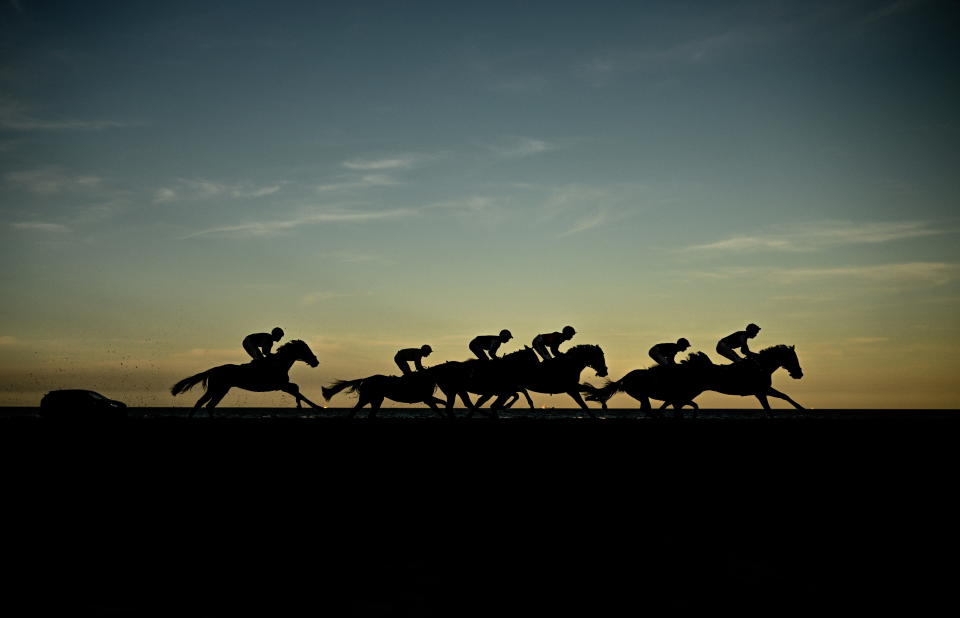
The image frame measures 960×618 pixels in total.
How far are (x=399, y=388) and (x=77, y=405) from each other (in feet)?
30.4

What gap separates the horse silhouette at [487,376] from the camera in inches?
680

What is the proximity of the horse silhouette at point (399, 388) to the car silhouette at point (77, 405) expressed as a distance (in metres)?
7.49

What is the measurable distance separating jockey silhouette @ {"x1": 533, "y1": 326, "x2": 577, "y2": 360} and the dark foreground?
6.73 metres

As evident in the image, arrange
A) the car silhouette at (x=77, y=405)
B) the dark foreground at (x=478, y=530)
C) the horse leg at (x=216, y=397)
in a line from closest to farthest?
the dark foreground at (x=478, y=530) < the horse leg at (x=216, y=397) < the car silhouette at (x=77, y=405)

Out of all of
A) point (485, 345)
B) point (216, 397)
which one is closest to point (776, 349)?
point (485, 345)

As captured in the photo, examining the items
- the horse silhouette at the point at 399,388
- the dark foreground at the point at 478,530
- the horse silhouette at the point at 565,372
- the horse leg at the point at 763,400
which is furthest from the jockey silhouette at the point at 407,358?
the horse leg at the point at 763,400

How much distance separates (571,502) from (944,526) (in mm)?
2933

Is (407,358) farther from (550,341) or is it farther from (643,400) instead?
(643,400)

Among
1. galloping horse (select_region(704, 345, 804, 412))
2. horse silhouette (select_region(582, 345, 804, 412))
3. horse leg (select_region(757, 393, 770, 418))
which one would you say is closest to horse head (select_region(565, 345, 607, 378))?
horse silhouette (select_region(582, 345, 804, 412))

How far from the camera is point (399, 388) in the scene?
56.9 feet

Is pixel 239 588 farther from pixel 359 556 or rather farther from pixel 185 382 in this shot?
pixel 185 382

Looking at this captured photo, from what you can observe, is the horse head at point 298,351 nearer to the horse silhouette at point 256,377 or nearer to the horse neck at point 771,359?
the horse silhouette at point 256,377

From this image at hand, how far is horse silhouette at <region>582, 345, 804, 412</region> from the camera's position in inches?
690

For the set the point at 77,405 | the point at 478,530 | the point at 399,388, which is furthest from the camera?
the point at 77,405
